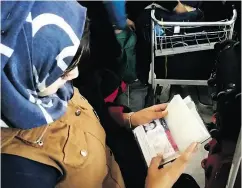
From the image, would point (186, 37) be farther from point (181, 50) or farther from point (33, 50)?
point (33, 50)

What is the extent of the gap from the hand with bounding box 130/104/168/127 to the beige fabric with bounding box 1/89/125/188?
0.18 metres

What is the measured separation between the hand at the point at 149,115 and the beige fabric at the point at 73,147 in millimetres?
184

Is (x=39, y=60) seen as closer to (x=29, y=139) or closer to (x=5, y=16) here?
(x=5, y=16)

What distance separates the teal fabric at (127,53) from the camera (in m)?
1.99

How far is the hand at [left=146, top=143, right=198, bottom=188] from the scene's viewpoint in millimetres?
1042

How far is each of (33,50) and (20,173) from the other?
31 cm

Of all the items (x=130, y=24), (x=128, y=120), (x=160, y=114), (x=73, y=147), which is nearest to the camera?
(x=73, y=147)

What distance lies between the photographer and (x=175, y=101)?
46.6 inches

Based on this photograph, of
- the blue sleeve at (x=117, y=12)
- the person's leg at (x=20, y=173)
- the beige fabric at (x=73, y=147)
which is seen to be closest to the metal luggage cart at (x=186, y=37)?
the blue sleeve at (x=117, y=12)

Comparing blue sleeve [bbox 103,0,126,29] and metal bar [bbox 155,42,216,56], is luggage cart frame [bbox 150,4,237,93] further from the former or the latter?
blue sleeve [bbox 103,0,126,29]

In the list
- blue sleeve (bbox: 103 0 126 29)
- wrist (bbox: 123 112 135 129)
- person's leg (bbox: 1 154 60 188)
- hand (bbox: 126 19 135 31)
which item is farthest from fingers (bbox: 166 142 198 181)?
hand (bbox: 126 19 135 31)

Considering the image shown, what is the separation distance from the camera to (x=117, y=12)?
1819 mm

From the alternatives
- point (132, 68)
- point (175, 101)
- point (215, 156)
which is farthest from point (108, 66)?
point (215, 156)

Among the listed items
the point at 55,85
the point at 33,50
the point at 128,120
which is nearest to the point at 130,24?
the point at 128,120
